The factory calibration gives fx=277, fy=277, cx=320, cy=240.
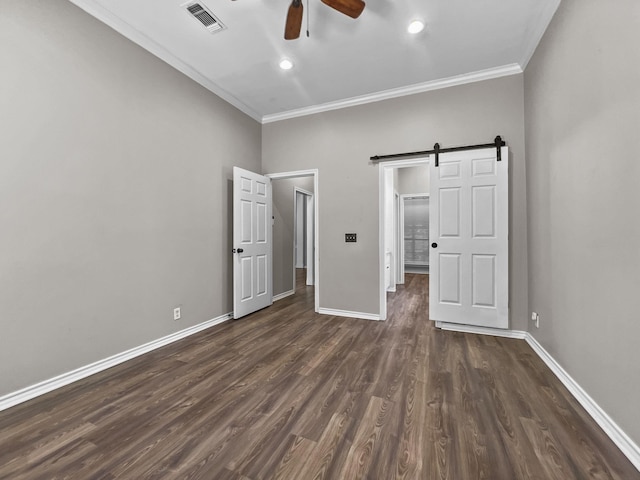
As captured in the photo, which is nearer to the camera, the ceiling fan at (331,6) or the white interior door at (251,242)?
the ceiling fan at (331,6)

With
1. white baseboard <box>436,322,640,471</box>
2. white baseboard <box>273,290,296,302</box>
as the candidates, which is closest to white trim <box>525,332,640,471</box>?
white baseboard <box>436,322,640,471</box>

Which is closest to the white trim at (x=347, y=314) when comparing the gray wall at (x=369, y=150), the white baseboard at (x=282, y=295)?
the gray wall at (x=369, y=150)

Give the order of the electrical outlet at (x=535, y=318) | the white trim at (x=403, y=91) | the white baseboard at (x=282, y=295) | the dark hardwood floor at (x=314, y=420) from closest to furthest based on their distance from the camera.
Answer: the dark hardwood floor at (x=314, y=420) < the electrical outlet at (x=535, y=318) < the white trim at (x=403, y=91) < the white baseboard at (x=282, y=295)

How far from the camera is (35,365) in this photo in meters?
1.95

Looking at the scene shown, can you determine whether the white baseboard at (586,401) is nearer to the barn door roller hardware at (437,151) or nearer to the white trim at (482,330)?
the white trim at (482,330)

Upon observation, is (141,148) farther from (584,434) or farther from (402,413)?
(584,434)

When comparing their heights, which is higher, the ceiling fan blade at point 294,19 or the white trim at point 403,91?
the white trim at point 403,91

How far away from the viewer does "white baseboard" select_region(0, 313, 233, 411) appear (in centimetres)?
185

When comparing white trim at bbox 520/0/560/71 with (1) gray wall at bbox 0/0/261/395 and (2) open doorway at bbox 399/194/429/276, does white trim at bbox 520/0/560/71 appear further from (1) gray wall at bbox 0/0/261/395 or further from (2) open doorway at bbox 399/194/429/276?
(2) open doorway at bbox 399/194/429/276

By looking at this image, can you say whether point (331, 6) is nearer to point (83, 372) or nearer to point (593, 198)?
point (593, 198)

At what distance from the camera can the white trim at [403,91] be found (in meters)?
3.12

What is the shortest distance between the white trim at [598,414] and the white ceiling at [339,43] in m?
2.89

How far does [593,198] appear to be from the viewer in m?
1.75

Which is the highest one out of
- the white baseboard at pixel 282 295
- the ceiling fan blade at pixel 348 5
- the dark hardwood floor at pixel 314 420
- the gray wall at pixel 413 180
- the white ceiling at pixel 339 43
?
the white ceiling at pixel 339 43
